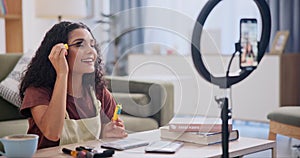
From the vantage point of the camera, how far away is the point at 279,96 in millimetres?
4293

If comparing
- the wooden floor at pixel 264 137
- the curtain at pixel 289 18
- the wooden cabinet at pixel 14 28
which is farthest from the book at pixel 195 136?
the curtain at pixel 289 18

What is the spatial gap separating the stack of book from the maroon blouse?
0.23m

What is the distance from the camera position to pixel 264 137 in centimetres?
405

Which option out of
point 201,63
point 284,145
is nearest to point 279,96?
point 284,145

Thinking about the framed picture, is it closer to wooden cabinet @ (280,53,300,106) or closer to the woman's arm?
wooden cabinet @ (280,53,300,106)

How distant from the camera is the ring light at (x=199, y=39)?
1090 millimetres

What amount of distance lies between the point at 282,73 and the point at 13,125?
247cm

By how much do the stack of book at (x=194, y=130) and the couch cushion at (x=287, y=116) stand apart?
3.48 ft

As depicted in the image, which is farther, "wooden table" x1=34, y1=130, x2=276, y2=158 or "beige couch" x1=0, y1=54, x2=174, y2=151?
"beige couch" x1=0, y1=54, x2=174, y2=151

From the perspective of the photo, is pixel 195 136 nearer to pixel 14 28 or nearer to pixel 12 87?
pixel 12 87

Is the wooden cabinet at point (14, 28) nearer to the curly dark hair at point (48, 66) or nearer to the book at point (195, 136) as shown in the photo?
the curly dark hair at point (48, 66)

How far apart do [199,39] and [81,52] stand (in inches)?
25.3

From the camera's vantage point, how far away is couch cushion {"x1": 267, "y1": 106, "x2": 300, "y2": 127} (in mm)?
2765

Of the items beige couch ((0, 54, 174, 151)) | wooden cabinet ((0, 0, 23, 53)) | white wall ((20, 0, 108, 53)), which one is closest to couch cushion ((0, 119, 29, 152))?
beige couch ((0, 54, 174, 151))
